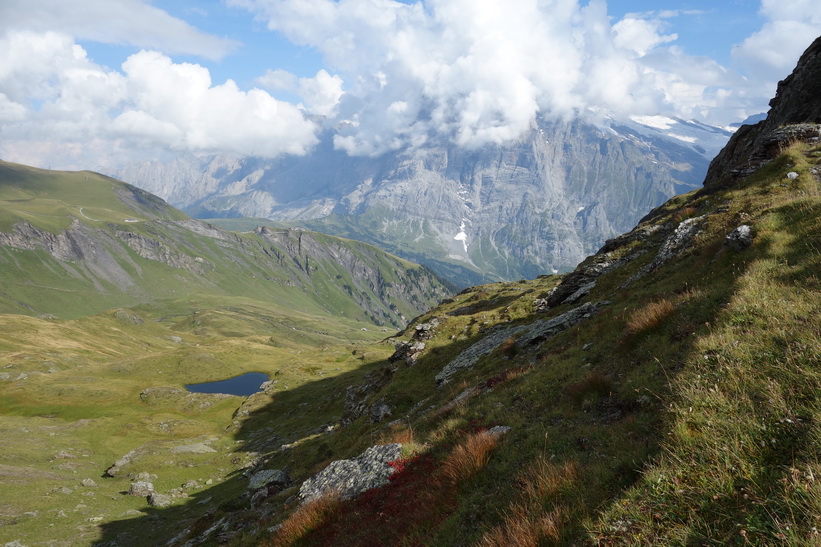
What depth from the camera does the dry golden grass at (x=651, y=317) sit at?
13.7 meters

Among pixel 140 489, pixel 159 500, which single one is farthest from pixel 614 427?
pixel 140 489

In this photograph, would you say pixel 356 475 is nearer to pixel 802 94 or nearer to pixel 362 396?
pixel 362 396

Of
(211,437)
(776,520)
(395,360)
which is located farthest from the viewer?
(211,437)

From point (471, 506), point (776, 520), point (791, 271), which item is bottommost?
point (471, 506)

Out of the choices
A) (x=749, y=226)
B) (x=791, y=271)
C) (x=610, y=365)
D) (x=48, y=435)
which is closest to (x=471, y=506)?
(x=610, y=365)

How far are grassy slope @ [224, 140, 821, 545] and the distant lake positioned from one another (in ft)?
489

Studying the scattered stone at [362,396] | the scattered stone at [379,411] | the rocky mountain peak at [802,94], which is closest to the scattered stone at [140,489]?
the scattered stone at [362,396]

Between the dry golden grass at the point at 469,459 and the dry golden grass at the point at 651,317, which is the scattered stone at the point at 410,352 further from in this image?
the dry golden grass at the point at 469,459

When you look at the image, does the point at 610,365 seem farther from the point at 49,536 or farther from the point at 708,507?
the point at 49,536

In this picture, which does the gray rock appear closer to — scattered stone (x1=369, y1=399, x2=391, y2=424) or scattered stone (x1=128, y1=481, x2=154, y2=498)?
scattered stone (x1=369, y1=399, x2=391, y2=424)

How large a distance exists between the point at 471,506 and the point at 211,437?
8799cm

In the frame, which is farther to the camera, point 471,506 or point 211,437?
point 211,437

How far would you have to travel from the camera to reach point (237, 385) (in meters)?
151

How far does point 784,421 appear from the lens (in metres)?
6.11
